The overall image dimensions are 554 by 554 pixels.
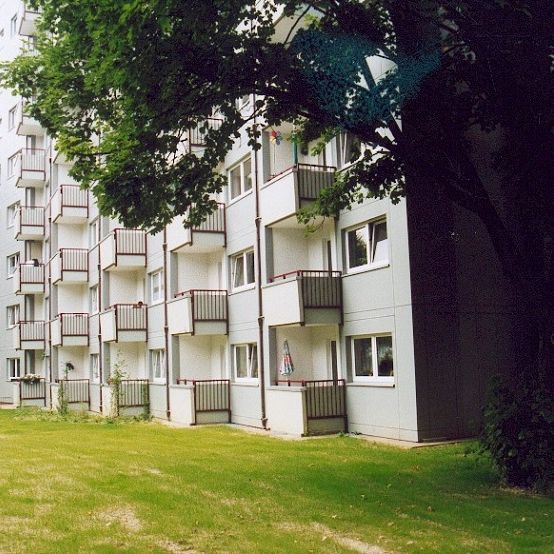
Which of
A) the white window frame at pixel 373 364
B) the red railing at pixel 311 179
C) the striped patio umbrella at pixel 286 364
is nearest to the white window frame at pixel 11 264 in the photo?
the striped patio umbrella at pixel 286 364

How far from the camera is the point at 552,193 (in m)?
12.2

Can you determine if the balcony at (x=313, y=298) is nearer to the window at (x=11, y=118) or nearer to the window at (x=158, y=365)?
the window at (x=158, y=365)

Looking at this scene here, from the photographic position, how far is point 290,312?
19.9 metres

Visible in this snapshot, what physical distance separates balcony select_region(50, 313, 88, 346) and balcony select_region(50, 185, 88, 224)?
482cm

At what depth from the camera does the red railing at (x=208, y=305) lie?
2466cm

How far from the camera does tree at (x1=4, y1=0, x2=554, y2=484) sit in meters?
11.4

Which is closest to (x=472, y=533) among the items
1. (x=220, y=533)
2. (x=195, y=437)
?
(x=220, y=533)

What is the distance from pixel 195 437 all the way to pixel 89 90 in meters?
10.6

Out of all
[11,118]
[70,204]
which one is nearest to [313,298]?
[70,204]

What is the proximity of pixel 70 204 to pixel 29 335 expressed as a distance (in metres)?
8.65

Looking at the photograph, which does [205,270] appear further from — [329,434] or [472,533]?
[472,533]

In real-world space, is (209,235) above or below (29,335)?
above

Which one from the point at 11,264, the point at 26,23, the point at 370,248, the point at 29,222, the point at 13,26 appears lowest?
the point at 370,248

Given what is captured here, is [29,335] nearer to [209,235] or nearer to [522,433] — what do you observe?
[209,235]
